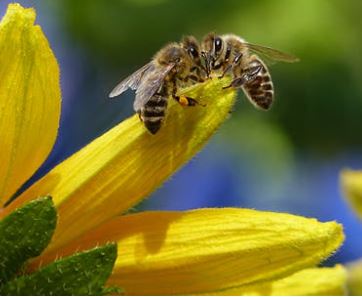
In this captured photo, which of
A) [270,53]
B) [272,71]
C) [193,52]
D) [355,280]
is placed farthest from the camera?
[272,71]

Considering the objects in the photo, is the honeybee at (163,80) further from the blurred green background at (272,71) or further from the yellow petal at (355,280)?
the blurred green background at (272,71)

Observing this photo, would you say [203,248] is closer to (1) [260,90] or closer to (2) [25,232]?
(2) [25,232]

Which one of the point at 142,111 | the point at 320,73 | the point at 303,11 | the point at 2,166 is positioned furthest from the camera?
the point at 320,73

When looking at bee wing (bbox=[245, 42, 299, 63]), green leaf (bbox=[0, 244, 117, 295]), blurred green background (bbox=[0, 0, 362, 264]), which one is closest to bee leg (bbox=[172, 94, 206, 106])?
green leaf (bbox=[0, 244, 117, 295])

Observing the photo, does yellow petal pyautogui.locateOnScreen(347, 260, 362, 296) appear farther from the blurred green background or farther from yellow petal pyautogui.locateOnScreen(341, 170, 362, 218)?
the blurred green background

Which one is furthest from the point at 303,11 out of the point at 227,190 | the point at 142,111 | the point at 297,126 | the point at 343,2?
the point at 142,111

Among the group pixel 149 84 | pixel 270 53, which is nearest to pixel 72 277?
pixel 149 84

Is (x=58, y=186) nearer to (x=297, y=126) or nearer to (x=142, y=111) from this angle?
(x=142, y=111)
